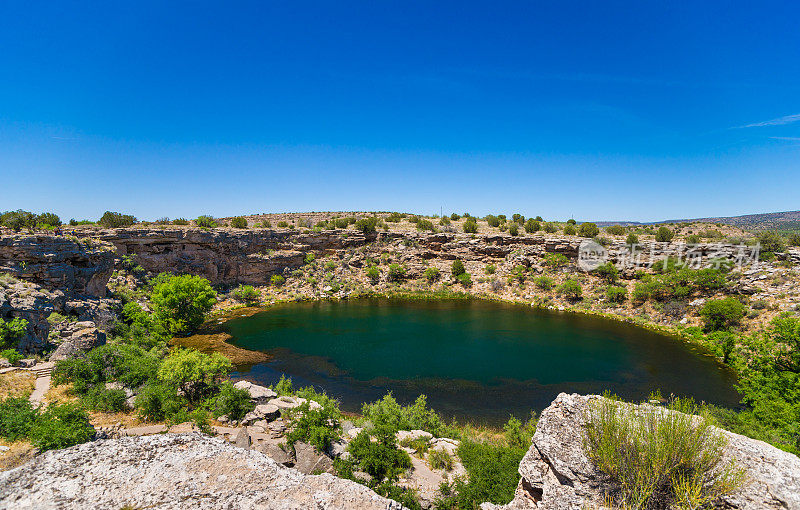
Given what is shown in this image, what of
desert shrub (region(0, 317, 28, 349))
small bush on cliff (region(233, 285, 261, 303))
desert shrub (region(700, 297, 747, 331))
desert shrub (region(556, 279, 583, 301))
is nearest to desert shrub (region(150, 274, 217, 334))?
desert shrub (region(0, 317, 28, 349))

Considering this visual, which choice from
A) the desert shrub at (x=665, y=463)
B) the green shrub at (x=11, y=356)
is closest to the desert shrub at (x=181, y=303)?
the green shrub at (x=11, y=356)

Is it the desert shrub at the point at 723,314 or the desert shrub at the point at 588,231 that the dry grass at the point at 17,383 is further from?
the desert shrub at the point at 588,231

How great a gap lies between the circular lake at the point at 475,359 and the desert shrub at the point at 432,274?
11.9m

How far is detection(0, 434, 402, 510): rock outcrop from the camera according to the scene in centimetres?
435

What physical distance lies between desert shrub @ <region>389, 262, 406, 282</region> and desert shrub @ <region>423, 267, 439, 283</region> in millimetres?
3399

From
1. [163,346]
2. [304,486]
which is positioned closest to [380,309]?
[163,346]

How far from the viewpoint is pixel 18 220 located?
2627cm

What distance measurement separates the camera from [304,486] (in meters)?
4.77

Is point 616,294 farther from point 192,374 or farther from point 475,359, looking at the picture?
point 192,374

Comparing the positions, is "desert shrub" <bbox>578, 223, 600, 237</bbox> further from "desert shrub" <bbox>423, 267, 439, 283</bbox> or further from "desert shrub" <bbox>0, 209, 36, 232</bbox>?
"desert shrub" <bbox>0, 209, 36, 232</bbox>

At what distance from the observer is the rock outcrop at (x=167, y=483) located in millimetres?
4352

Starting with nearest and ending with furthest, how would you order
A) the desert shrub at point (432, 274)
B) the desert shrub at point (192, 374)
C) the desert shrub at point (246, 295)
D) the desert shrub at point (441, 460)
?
the desert shrub at point (441, 460) → the desert shrub at point (192, 374) → the desert shrub at point (246, 295) → the desert shrub at point (432, 274)

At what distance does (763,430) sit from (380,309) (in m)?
30.4

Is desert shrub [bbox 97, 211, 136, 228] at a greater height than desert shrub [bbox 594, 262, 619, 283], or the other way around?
desert shrub [bbox 97, 211, 136, 228]
